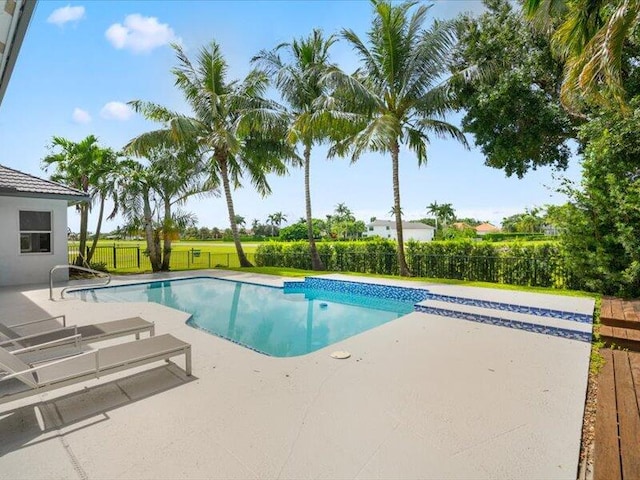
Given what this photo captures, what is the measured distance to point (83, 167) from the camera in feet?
49.7

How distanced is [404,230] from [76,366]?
2626 inches

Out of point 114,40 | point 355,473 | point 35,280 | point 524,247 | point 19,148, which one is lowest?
point 355,473

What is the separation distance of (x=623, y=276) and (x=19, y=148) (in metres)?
21.9

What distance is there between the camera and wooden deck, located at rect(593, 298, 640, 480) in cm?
257

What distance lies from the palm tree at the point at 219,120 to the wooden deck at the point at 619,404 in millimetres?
13694

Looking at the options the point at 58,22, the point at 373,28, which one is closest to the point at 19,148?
the point at 58,22

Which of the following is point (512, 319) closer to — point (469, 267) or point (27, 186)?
point (469, 267)

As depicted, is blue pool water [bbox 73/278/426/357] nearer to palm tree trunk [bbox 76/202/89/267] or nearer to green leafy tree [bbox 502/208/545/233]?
palm tree trunk [bbox 76/202/89/267]

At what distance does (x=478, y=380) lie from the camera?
427cm

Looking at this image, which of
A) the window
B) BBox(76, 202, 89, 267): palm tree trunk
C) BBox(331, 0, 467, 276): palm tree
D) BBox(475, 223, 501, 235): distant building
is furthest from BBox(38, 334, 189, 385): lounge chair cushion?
BBox(475, 223, 501, 235): distant building

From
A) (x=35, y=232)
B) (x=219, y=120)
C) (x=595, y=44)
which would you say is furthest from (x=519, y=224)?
(x=35, y=232)

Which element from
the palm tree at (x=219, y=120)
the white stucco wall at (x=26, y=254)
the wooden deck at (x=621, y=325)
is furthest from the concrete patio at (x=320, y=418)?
the palm tree at (x=219, y=120)

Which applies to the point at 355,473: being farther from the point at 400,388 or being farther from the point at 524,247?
the point at 524,247

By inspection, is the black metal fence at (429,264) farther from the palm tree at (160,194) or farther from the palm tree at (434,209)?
the palm tree at (434,209)
